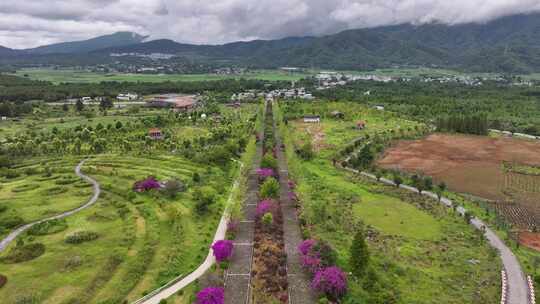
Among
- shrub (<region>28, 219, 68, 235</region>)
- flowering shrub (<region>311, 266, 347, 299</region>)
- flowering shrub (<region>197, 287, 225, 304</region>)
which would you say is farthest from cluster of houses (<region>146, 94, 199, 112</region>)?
flowering shrub (<region>311, 266, 347, 299</region>)

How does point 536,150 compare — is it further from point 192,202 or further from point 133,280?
point 133,280

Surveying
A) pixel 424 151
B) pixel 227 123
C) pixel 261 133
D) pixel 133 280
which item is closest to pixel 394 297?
pixel 133 280

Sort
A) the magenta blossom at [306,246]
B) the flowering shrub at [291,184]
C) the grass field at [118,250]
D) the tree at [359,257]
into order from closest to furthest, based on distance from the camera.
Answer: the grass field at [118,250]
the tree at [359,257]
the magenta blossom at [306,246]
the flowering shrub at [291,184]

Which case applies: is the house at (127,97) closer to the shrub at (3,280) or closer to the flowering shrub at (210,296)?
the shrub at (3,280)

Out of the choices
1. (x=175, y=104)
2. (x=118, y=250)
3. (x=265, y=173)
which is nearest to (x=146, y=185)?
(x=118, y=250)

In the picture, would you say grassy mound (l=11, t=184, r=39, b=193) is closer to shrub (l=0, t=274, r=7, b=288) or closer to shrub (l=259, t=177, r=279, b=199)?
shrub (l=0, t=274, r=7, b=288)

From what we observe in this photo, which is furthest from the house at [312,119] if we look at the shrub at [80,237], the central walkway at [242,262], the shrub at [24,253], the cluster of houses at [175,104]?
the shrub at [24,253]
